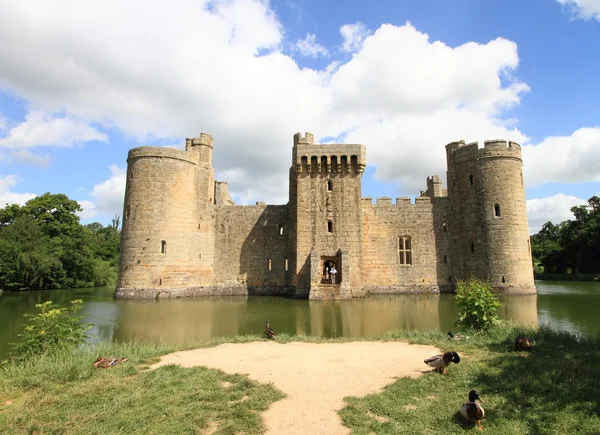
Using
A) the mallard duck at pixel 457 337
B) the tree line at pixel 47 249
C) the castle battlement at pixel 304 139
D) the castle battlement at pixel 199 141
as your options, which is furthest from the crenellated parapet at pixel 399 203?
the tree line at pixel 47 249

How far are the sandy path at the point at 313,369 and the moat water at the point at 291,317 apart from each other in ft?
8.68

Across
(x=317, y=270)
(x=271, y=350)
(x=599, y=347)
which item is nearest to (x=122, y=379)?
(x=271, y=350)

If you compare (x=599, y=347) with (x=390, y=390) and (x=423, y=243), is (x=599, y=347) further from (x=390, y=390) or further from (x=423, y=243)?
(x=423, y=243)

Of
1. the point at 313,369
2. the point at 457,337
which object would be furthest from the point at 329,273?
the point at 313,369

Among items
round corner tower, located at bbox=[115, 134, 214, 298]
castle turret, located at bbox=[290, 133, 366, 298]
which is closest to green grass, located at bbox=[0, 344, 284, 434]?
round corner tower, located at bbox=[115, 134, 214, 298]

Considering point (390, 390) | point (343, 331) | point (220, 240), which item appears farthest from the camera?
point (220, 240)

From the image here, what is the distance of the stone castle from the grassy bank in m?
16.4

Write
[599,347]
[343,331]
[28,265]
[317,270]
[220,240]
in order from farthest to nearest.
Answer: [28,265], [220,240], [317,270], [343,331], [599,347]

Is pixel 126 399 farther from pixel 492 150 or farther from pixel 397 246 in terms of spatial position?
pixel 492 150

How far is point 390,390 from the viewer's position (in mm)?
6020

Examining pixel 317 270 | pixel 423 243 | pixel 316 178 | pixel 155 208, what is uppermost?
pixel 316 178

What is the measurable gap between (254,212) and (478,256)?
15.6m

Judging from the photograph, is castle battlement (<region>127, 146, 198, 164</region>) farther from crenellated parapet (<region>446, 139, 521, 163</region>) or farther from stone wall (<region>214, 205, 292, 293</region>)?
crenellated parapet (<region>446, 139, 521, 163</region>)

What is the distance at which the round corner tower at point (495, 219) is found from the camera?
23.7m
